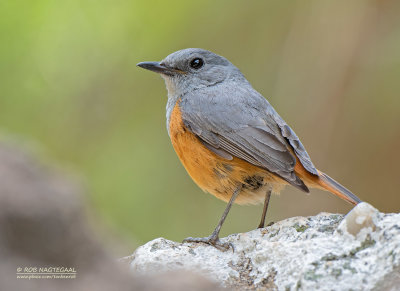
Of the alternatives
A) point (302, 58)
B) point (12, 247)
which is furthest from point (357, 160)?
point (12, 247)

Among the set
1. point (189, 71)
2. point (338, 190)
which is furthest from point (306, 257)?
point (189, 71)

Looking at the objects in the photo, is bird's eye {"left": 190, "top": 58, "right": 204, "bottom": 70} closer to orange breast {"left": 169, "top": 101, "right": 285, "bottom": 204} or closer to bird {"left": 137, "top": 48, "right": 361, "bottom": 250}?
bird {"left": 137, "top": 48, "right": 361, "bottom": 250}

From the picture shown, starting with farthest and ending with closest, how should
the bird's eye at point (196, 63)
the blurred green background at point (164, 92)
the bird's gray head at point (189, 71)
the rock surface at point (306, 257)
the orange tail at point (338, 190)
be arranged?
the blurred green background at point (164, 92) → the bird's eye at point (196, 63) → the bird's gray head at point (189, 71) → the orange tail at point (338, 190) → the rock surface at point (306, 257)

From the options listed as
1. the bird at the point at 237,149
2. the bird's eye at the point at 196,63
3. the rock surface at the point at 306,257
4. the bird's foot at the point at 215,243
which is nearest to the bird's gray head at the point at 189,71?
the bird's eye at the point at 196,63

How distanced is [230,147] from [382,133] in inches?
129

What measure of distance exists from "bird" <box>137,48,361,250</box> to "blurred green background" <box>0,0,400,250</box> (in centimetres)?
233

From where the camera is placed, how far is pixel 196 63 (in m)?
5.50

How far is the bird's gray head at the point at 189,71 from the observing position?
17.6 feet

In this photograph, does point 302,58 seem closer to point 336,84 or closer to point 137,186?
point 336,84

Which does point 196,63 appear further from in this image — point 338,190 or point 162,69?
point 338,190

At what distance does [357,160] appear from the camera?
7.23m

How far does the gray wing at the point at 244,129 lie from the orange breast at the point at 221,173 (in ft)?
0.19

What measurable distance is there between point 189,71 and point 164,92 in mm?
2342

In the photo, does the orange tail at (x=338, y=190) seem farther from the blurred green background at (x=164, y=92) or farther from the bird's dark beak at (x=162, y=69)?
the blurred green background at (x=164, y=92)
